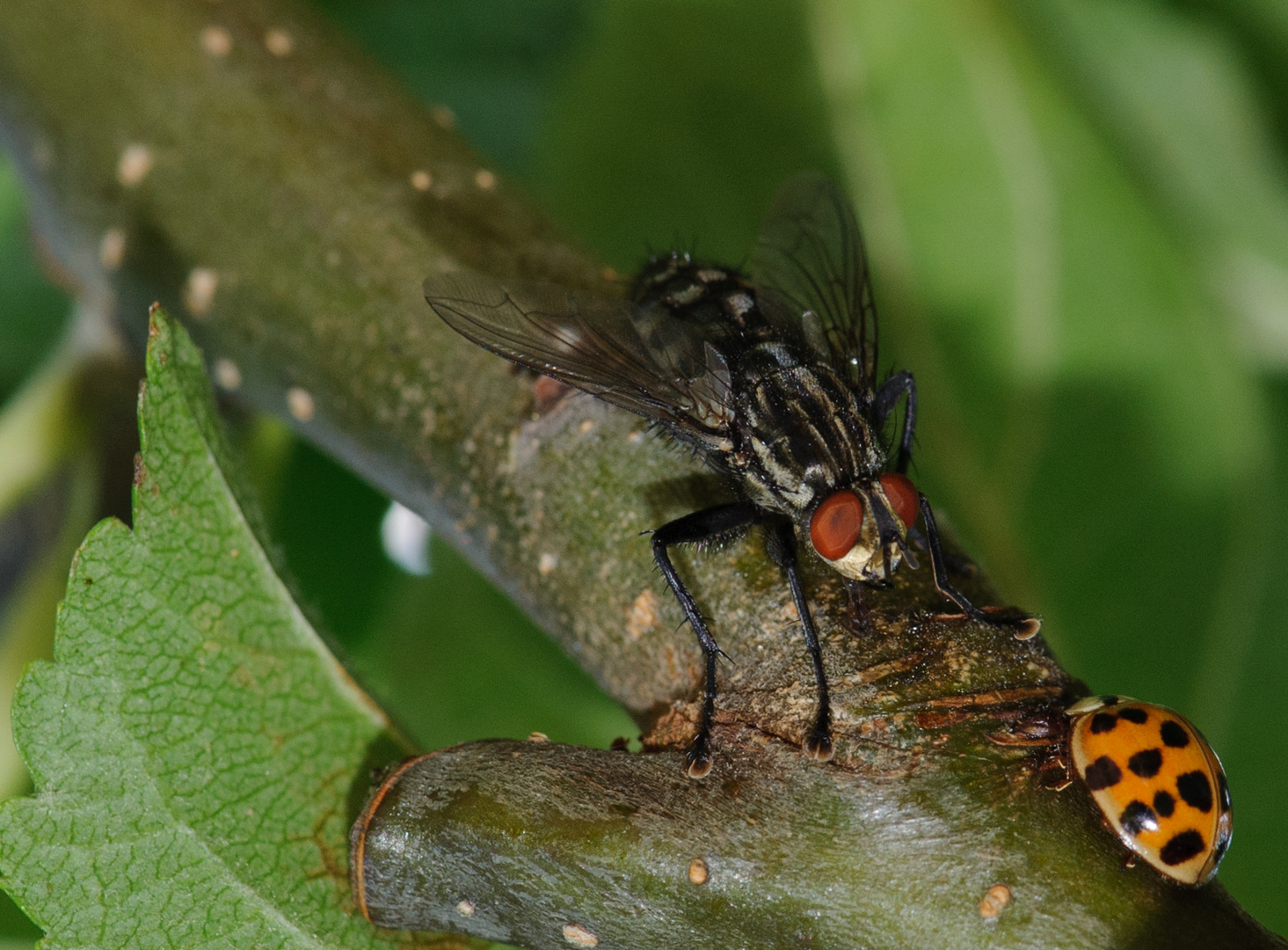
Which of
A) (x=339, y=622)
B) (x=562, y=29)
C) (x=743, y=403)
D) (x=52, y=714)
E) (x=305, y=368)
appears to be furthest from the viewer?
(x=562, y=29)

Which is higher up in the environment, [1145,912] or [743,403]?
[743,403]

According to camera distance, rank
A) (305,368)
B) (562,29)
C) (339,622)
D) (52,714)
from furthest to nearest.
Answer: (562,29)
(339,622)
(305,368)
(52,714)

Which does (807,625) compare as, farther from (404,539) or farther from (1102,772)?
(404,539)

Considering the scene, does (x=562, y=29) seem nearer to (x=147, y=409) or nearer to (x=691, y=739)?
(x=147, y=409)

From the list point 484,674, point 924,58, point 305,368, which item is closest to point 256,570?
point 305,368

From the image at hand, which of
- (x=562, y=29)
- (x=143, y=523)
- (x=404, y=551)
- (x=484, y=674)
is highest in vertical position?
(x=562, y=29)

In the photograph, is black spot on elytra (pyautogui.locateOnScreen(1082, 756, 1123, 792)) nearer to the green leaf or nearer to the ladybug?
the ladybug

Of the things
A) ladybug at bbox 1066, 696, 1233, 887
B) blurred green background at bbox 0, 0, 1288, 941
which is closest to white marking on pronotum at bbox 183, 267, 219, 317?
blurred green background at bbox 0, 0, 1288, 941
